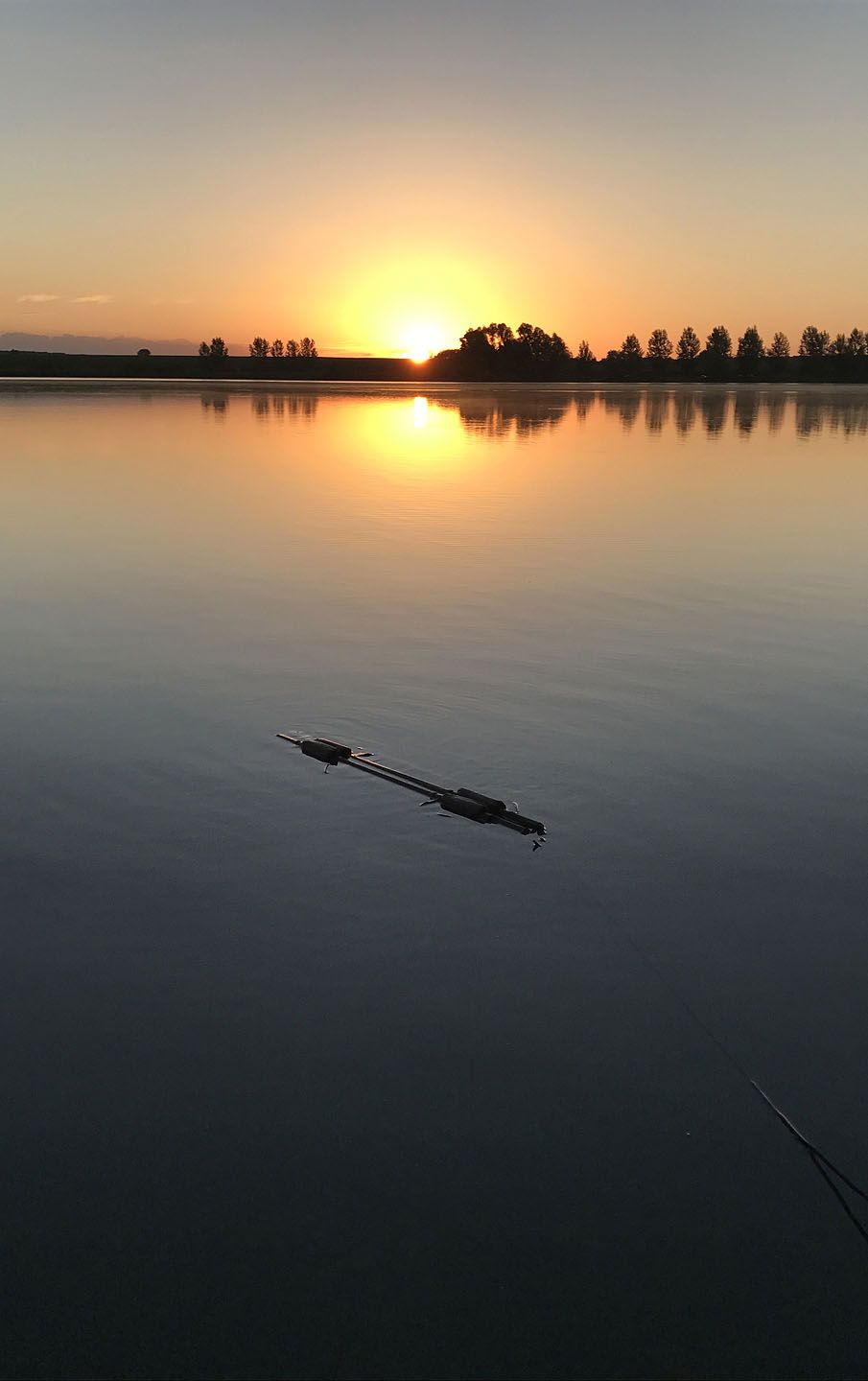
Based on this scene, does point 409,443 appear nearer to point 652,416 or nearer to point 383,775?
point 652,416

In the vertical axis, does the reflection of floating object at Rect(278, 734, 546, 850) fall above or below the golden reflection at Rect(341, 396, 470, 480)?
below

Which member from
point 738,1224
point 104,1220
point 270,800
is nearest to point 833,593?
point 270,800

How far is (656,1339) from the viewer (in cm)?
426

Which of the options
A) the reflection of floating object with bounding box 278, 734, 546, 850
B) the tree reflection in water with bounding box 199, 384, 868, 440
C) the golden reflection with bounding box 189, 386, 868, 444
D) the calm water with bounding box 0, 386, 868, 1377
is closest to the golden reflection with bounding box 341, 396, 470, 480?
the golden reflection with bounding box 189, 386, 868, 444

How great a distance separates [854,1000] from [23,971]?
17.1 ft

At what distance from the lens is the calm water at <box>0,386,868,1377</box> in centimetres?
439

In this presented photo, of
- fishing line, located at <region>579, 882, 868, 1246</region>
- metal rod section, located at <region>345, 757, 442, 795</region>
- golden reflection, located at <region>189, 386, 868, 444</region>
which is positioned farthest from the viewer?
golden reflection, located at <region>189, 386, 868, 444</region>

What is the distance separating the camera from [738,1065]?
5812 millimetres

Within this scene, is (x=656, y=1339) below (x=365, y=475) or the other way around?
below

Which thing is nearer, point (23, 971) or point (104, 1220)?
point (104, 1220)

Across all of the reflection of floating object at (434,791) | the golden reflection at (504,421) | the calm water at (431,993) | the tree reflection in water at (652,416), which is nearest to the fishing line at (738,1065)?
the calm water at (431,993)

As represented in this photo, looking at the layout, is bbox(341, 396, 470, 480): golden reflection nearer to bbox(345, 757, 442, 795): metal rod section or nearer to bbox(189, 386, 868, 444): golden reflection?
bbox(189, 386, 868, 444): golden reflection

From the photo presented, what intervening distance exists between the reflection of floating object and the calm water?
184mm

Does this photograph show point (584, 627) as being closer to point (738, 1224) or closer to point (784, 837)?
point (784, 837)
